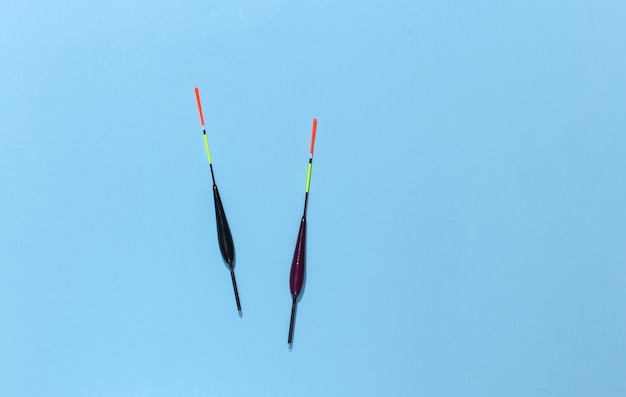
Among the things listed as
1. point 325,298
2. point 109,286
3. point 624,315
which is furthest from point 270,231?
point 624,315

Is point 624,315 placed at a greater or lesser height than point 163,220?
lesser

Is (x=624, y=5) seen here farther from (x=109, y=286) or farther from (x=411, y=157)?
(x=109, y=286)

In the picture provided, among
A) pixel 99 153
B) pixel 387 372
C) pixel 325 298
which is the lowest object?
pixel 387 372

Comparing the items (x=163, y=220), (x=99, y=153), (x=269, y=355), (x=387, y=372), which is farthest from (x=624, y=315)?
(x=99, y=153)

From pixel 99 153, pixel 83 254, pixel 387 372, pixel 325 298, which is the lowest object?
pixel 387 372

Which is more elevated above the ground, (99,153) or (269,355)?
(99,153)

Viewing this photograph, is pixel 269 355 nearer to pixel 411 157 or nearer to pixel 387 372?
pixel 387 372
